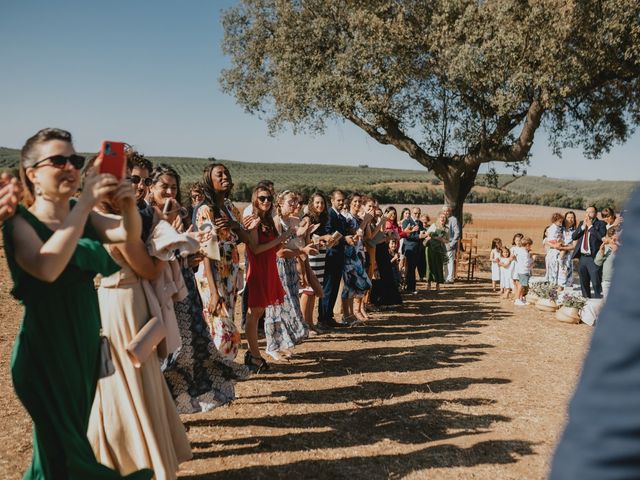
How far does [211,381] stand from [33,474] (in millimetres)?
2003

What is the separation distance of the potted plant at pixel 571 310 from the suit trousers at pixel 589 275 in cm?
155

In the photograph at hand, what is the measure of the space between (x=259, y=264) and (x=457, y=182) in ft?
43.2

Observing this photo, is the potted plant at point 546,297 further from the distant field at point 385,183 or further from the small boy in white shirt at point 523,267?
the distant field at point 385,183

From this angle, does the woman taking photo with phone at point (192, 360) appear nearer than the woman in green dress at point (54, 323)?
No

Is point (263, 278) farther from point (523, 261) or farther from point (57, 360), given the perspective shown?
point (523, 261)

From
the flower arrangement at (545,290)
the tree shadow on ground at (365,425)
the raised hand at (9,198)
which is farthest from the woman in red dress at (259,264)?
the flower arrangement at (545,290)

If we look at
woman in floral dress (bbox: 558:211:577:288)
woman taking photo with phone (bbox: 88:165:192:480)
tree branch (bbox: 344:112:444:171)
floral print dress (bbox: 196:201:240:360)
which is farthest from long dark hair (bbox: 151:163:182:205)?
tree branch (bbox: 344:112:444:171)

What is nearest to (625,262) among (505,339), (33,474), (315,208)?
(33,474)

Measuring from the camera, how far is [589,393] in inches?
23.5

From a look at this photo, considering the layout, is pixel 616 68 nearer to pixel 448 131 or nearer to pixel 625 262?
pixel 448 131

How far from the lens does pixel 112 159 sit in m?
2.46

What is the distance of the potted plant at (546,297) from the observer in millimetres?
10789

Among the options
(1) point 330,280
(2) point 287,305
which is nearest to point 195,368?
(2) point 287,305

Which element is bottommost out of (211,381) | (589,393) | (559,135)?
(211,381)
